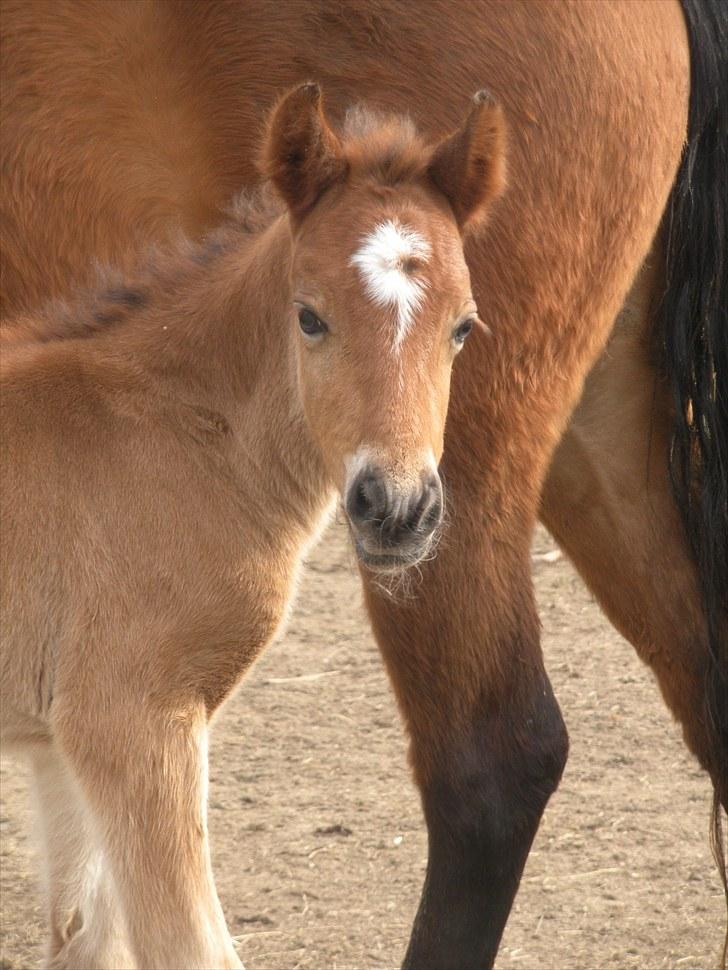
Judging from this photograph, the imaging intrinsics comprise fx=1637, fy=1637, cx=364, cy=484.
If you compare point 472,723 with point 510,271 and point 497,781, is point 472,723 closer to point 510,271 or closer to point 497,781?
point 497,781

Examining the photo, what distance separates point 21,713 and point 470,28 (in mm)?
1702

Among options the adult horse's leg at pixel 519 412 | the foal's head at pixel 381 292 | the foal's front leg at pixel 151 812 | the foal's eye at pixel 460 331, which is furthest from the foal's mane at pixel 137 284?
the foal's front leg at pixel 151 812

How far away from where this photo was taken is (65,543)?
3.15m

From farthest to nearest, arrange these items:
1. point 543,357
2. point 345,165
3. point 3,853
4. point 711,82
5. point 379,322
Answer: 1. point 3,853
2. point 711,82
3. point 543,357
4. point 345,165
5. point 379,322

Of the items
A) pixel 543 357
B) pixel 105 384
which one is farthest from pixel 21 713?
pixel 543 357

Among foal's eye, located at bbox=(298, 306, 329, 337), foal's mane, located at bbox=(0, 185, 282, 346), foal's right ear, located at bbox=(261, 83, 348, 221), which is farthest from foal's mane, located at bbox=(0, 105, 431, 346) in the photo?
foal's eye, located at bbox=(298, 306, 329, 337)

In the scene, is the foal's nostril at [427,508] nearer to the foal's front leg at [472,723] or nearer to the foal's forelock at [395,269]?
the foal's forelock at [395,269]

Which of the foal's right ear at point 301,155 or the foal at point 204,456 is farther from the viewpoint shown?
the foal's right ear at point 301,155

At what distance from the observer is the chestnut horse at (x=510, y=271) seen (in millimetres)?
3441

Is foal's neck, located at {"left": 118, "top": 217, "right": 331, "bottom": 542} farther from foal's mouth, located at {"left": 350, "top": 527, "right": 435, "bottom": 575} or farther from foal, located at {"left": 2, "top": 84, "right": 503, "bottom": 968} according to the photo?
foal's mouth, located at {"left": 350, "top": 527, "right": 435, "bottom": 575}

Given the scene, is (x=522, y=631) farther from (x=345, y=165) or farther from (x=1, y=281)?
(x=1, y=281)

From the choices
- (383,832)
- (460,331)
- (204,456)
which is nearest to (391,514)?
(460,331)

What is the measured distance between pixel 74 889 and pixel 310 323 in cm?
144

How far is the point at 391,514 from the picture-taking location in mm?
2752
